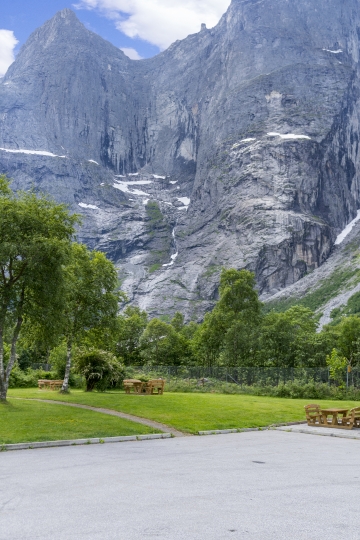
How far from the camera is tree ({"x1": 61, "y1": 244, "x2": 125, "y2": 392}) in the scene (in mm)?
32844

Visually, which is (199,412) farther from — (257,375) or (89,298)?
(257,375)

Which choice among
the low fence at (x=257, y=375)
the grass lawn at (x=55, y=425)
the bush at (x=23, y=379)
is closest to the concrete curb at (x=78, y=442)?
the grass lawn at (x=55, y=425)

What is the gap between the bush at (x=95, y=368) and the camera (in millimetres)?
35062

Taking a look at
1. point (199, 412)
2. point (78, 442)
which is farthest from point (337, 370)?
point (78, 442)

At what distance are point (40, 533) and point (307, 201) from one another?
18389cm

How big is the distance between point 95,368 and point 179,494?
90.8 feet

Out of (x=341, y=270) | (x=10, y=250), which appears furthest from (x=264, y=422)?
(x=341, y=270)

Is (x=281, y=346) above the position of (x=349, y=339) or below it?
below

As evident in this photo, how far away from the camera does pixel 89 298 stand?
33.0 metres

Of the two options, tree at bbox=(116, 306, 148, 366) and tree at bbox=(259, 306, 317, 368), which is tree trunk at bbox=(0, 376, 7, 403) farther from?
tree at bbox=(116, 306, 148, 366)

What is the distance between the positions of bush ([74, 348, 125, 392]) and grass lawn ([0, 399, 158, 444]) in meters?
13.3

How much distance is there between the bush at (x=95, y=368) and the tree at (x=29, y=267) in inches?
421

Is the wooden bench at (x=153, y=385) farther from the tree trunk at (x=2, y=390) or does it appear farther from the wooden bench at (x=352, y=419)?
the wooden bench at (x=352, y=419)

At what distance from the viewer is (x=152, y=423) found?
20.0 metres
